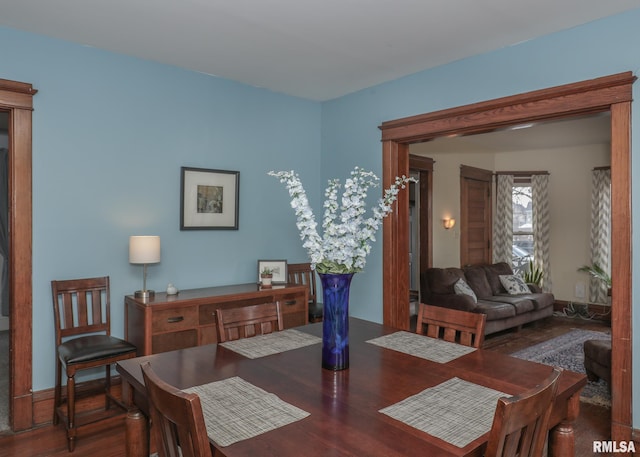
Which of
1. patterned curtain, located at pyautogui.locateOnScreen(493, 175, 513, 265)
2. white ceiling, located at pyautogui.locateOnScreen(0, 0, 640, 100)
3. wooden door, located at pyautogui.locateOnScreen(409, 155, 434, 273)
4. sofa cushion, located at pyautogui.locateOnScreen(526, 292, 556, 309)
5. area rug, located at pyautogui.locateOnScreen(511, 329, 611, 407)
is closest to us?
white ceiling, located at pyautogui.locateOnScreen(0, 0, 640, 100)

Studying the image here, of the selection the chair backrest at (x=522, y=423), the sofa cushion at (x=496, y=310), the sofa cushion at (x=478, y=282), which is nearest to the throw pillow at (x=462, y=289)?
the sofa cushion at (x=496, y=310)

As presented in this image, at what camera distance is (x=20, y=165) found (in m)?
Result: 2.91

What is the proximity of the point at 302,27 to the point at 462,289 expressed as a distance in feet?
13.4

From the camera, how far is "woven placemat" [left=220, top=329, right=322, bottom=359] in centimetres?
199

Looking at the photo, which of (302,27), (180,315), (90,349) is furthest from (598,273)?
(90,349)

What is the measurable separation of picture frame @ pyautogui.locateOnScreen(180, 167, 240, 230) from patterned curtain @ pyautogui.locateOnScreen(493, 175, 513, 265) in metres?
5.28

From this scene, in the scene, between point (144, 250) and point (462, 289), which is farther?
point (462, 289)

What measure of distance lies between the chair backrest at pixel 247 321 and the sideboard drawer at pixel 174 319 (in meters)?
0.98

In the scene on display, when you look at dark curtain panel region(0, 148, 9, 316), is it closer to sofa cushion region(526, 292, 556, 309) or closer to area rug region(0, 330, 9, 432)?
area rug region(0, 330, 9, 432)

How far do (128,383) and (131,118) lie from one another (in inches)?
93.6

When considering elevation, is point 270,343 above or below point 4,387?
above

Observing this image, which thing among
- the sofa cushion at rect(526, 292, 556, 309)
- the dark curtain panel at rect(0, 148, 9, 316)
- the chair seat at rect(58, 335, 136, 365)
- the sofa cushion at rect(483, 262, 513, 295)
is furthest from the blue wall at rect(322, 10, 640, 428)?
the dark curtain panel at rect(0, 148, 9, 316)

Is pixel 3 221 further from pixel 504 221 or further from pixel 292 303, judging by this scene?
pixel 504 221

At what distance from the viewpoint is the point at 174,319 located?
10.4 ft
